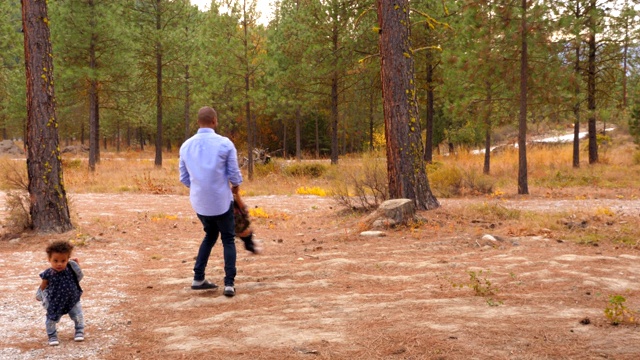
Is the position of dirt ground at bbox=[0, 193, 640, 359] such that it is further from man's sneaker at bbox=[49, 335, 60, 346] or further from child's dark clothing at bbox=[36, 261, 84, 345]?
child's dark clothing at bbox=[36, 261, 84, 345]

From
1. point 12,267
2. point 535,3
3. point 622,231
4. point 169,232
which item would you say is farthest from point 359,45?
point 12,267

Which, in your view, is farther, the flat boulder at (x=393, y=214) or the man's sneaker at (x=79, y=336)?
the flat boulder at (x=393, y=214)

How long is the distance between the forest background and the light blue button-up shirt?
929 centimetres

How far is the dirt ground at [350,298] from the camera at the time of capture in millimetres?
3865

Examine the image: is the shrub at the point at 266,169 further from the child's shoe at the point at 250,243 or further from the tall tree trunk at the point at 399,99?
the child's shoe at the point at 250,243

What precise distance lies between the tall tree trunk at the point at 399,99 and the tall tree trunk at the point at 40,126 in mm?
5785

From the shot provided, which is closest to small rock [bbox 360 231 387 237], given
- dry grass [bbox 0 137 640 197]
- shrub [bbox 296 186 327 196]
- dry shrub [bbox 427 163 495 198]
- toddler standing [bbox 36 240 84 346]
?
toddler standing [bbox 36 240 84 346]

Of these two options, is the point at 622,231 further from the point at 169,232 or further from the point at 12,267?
the point at 12,267

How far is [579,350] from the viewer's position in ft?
11.8

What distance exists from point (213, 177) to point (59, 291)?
68.7 inches

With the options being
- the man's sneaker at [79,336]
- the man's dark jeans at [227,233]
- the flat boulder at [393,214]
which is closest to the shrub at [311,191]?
the flat boulder at [393,214]

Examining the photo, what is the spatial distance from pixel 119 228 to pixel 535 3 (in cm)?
1265

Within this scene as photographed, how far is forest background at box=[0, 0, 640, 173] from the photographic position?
54.7 feet

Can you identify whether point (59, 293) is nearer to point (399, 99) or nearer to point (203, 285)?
point (203, 285)
